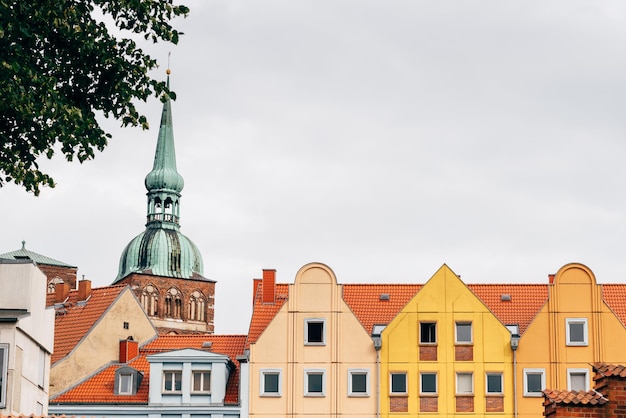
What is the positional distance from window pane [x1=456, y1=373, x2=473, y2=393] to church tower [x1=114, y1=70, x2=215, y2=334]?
356 ft

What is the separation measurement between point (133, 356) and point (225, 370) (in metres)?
7.19

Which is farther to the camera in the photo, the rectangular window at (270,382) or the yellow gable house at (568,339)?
the rectangular window at (270,382)

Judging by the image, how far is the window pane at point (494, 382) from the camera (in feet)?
223

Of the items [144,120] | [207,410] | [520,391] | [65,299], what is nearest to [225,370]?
[207,410]

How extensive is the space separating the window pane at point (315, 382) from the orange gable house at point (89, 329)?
490 inches

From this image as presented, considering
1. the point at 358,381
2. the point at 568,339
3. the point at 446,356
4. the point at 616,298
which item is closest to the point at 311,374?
the point at 358,381

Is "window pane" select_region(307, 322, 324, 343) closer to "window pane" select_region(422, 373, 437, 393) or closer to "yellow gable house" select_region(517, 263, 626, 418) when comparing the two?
"window pane" select_region(422, 373, 437, 393)

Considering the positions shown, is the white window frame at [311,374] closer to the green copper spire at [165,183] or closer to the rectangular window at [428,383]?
the rectangular window at [428,383]

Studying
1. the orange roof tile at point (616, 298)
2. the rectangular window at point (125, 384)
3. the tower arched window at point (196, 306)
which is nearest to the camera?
the orange roof tile at point (616, 298)

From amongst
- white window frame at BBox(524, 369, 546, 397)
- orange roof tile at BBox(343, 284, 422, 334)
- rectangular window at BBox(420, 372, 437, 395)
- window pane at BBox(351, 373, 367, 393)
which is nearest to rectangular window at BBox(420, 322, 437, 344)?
rectangular window at BBox(420, 372, 437, 395)

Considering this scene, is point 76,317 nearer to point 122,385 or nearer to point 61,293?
point 61,293

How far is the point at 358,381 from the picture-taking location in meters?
68.8

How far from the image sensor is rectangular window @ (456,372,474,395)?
68250 mm

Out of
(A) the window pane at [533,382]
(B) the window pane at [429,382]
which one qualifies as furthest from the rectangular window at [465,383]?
(A) the window pane at [533,382]
